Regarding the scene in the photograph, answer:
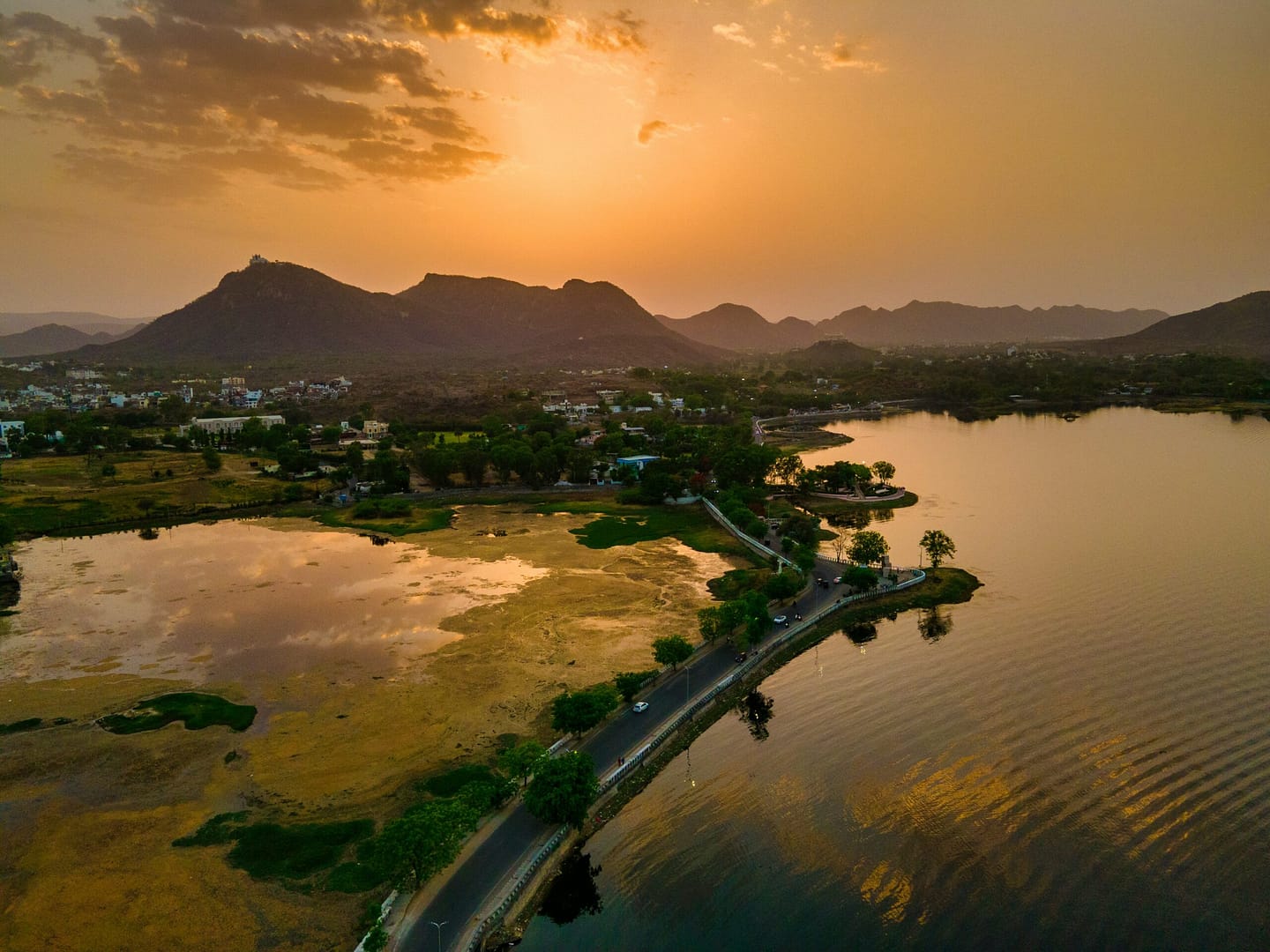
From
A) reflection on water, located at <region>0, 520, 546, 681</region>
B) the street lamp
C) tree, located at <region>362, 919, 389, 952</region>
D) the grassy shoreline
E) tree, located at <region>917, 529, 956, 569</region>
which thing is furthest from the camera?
tree, located at <region>917, 529, 956, 569</region>

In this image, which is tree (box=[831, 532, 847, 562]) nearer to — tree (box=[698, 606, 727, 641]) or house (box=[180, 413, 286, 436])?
tree (box=[698, 606, 727, 641])

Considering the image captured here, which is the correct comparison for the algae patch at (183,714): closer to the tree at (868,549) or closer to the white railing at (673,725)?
the white railing at (673,725)

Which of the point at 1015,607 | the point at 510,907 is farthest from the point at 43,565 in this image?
the point at 1015,607

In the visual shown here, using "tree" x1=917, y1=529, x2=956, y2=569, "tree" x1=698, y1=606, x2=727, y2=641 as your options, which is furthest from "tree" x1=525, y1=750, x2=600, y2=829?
"tree" x1=917, y1=529, x2=956, y2=569

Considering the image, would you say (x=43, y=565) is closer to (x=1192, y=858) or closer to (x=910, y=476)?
(x=1192, y=858)

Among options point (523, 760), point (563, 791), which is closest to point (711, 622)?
point (523, 760)

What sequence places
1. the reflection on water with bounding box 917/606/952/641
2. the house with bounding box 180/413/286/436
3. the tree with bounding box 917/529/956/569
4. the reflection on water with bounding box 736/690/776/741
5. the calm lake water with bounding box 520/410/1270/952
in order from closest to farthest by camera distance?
the calm lake water with bounding box 520/410/1270/952 < the reflection on water with bounding box 736/690/776/741 < the reflection on water with bounding box 917/606/952/641 < the tree with bounding box 917/529/956/569 < the house with bounding box 180/413/286/436

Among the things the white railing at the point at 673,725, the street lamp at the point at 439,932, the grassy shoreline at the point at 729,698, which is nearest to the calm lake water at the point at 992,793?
the grassy shoreline at the point at 729,698

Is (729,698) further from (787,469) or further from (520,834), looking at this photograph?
(787,469)
